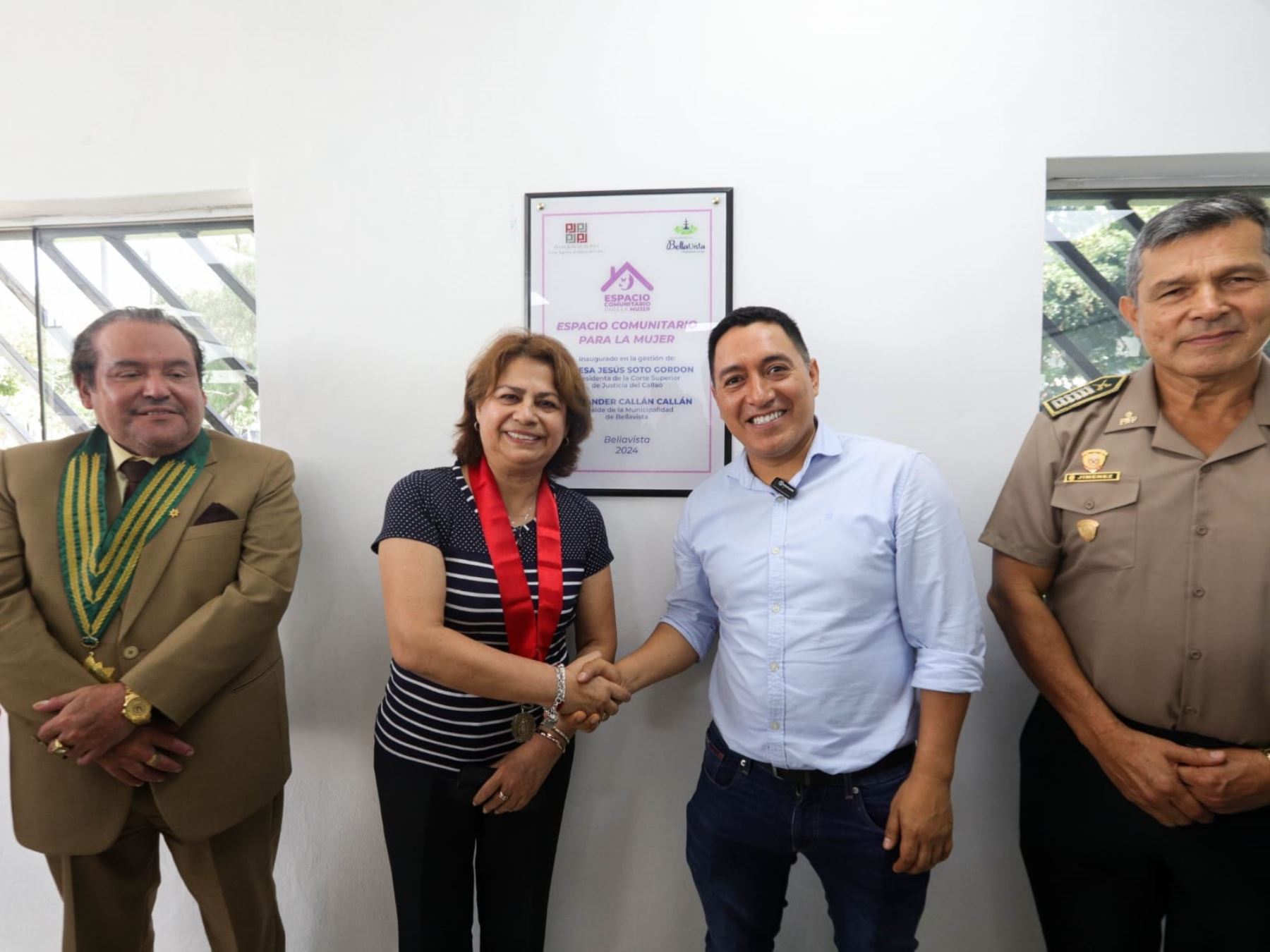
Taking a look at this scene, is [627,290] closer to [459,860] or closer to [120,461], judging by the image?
[120,461]

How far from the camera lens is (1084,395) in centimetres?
134

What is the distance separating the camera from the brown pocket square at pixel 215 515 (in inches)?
57.7

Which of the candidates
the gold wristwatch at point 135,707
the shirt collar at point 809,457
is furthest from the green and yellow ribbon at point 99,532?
the shirt collar at point 809,457

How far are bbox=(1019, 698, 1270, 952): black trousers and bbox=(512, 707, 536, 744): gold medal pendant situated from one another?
113cm

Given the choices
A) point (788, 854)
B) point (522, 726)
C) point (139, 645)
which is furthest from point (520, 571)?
point (139, 645)

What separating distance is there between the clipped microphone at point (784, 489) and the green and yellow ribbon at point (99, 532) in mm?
1399

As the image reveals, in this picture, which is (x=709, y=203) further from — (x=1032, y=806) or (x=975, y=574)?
(x=1032, y=806)

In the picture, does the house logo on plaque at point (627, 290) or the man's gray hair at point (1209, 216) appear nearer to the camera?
the man's gray hair at point (1209, 216)

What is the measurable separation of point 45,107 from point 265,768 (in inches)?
80.2

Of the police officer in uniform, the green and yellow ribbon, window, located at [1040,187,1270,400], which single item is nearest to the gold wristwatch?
the green and yellow ribbon

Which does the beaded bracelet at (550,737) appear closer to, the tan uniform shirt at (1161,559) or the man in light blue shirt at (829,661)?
the man in light blue shirt at (829,661)

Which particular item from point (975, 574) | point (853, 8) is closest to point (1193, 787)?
point (975, 574)

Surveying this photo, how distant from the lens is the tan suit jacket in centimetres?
136

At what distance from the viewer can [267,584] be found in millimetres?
1450
